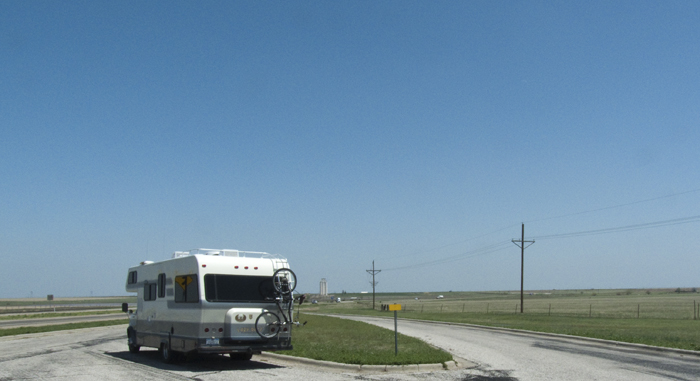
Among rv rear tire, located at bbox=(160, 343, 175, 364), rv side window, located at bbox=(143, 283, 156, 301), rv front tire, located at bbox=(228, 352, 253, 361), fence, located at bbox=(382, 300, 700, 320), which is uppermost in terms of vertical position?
rv side window, located at bbox=(143, 283, 156, 301)

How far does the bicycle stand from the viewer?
15648 millimetres

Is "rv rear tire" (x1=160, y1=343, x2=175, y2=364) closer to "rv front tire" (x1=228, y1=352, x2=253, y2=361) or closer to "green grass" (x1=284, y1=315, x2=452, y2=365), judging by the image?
"rv front tire" (x1=228, y1=352, x2=253, y2=361)

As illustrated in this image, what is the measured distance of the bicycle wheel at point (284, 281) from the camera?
1602cm

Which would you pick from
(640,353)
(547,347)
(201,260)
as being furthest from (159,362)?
(640,353)

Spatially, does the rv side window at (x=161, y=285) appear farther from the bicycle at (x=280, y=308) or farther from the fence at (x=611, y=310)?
the fence at (x=611, y=310)

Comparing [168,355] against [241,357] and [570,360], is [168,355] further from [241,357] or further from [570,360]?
[570,360]

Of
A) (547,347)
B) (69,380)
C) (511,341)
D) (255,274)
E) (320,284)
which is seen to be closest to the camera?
(69,380)

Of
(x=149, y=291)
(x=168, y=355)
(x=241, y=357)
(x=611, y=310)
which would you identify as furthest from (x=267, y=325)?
(x=611, y=310)

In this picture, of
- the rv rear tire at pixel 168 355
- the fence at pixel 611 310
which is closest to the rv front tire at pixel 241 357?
the rv rear tire at pixel 168 355

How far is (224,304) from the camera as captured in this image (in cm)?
1525

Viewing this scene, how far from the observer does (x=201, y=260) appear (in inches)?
606

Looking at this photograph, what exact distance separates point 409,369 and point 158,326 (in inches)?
325

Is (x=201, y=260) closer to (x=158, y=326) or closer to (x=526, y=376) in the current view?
Answer: (x=158, y=326)

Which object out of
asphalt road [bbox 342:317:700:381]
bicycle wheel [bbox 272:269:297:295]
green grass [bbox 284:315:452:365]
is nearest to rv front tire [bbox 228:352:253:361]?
green grass [bbox 284:315:452:365]
